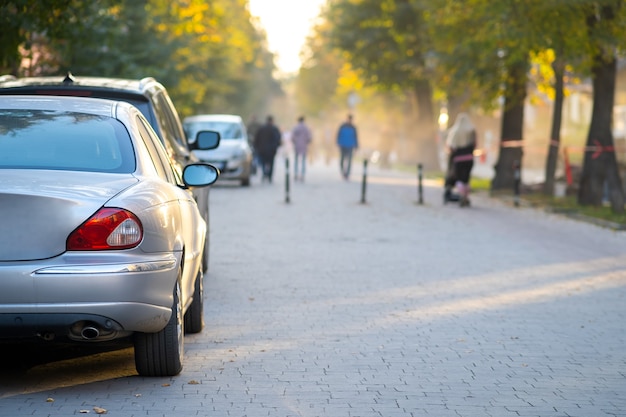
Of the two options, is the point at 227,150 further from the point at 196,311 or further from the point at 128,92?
the point at 196,311

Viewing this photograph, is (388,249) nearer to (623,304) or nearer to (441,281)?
(441,281)

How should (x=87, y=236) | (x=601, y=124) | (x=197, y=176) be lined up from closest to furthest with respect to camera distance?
(x=87, y=236)
(x=197, y=176)
(x=601, y=124)

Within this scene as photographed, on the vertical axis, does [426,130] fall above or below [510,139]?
below

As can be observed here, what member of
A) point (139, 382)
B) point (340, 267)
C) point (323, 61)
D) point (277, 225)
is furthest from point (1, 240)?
point (323, 61)

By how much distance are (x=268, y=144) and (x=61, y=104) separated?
1061 inches

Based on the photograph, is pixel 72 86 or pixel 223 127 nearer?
pixel 72 86

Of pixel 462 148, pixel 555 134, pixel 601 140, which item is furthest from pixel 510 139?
pixel 601 140

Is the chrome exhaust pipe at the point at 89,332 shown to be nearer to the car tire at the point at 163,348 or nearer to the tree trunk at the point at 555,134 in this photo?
the car tire at the point at 163,348

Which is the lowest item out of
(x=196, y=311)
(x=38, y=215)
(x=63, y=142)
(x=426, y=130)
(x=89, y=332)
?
(x=426, y=130)

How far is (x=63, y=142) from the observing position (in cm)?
702

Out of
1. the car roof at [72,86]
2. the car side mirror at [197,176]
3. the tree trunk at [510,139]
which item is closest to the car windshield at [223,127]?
the tree trunk at [510,139]

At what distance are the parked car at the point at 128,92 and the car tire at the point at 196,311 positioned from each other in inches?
48.8

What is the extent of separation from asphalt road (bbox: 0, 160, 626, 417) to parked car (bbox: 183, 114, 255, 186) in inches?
518

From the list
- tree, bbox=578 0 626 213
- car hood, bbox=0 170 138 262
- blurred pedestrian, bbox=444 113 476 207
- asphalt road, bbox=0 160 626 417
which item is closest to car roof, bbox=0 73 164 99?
asphalt road, bbox=0 160 626 417
